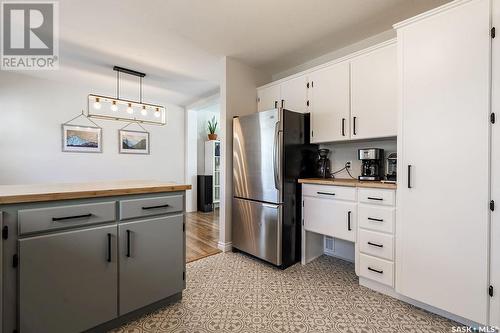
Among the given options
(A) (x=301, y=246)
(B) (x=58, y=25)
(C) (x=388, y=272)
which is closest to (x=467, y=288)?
(C) (x=388, y=272)

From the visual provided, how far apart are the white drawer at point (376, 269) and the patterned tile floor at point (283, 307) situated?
0.47ft

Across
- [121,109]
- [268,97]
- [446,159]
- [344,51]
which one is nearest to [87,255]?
[121,109]

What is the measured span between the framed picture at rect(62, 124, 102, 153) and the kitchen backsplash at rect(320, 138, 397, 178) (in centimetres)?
420

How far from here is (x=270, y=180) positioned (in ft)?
8.38

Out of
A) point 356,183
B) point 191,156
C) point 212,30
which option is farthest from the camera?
point 191,156

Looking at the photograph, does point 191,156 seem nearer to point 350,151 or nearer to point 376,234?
point 350,151

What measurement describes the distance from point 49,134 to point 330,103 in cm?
463

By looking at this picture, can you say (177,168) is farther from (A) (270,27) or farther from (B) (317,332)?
(B) (317,332)

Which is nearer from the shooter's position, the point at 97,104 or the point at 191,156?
the point at 97,104

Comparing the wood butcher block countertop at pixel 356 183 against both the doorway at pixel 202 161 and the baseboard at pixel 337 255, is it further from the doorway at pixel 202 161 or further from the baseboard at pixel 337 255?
the doorway at pixel 202 161

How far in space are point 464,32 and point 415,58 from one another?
291 millimetres

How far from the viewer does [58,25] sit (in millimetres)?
2422

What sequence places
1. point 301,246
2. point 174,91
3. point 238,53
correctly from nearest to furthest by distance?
1. point 301,246
2. point 238,53
3. point 174,91

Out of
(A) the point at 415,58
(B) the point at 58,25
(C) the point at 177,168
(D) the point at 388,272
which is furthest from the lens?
(C) the point at 177,168
